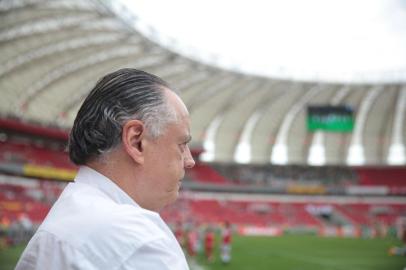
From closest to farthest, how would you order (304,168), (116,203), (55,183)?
(116,203)
(55,183)
(304,168)

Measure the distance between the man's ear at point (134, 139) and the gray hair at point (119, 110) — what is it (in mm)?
20

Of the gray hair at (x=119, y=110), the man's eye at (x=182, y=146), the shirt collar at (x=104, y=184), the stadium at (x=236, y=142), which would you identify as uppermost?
the gray hair at (x=119, y=110)

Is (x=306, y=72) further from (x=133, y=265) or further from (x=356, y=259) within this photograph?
(x=133, y=265)

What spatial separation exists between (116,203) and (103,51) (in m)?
33.0

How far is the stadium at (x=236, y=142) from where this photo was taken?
26125mm

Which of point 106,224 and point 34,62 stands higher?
point 106,224

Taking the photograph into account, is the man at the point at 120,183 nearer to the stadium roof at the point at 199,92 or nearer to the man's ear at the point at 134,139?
the man's ear at the point at 134,139

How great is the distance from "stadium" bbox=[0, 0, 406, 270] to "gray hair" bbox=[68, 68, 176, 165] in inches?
529

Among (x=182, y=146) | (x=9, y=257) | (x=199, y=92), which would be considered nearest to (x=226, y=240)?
(x=9, y=257)

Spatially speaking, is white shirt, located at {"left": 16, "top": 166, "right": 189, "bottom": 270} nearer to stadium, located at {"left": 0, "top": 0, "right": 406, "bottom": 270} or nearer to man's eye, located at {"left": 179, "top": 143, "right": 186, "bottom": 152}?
man's eye, located at {"left": 179, "top": 143, "right": 186, "bottom": 152}

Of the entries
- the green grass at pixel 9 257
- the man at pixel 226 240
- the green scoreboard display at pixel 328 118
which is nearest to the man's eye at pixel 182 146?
the green grass at pixel 9 257

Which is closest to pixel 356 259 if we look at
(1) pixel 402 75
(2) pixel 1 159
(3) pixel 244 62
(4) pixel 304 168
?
(3) pixel 244 62

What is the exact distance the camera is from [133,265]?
1.11 meters

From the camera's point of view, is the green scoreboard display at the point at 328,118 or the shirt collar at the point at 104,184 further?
the green scoreboard display at the point at 328,118
